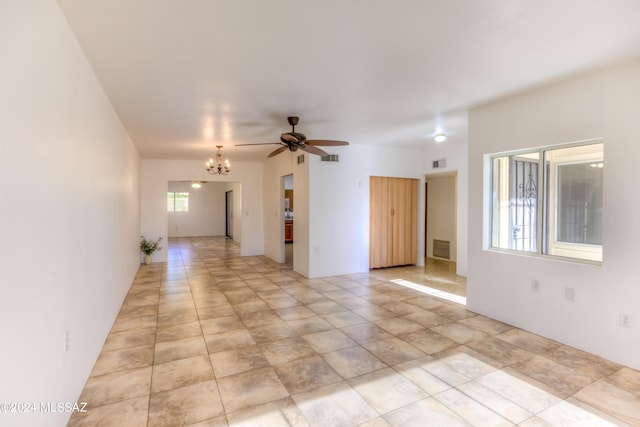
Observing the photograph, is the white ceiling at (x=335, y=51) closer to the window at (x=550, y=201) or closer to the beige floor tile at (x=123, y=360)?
the window at (x=550, y=201)

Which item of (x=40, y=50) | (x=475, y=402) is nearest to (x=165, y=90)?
(x=40, y=50)

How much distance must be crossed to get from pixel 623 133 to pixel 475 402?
2.60 meters

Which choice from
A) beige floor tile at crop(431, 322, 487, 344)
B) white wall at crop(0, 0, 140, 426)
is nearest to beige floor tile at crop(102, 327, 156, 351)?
white wall at crop(0, 0, 140, 426)

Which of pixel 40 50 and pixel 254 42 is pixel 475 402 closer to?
pixel 254 42

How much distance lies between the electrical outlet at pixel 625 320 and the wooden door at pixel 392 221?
428 cm

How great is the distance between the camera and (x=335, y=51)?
2508 mm

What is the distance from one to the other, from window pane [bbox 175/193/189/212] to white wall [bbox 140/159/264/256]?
5.43m

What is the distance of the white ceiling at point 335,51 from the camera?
1.99 metres

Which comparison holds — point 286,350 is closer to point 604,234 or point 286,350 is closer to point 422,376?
point 422,376

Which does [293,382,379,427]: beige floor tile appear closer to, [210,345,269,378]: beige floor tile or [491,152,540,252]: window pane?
[210,345,269,378]: beige floor tile

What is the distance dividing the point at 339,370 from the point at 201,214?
1200cm

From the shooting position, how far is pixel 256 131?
5.09 m

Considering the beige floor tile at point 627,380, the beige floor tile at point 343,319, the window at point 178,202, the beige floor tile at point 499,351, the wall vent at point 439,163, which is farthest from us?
the window at point 178,202

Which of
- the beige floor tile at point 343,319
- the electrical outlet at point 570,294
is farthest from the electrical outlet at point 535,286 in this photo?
the beige floor tile at point 343,319
